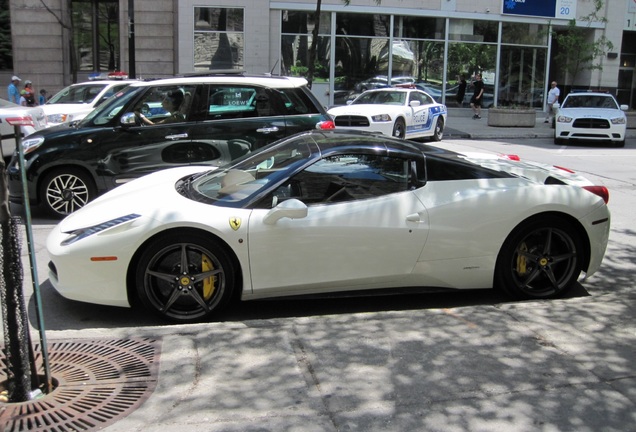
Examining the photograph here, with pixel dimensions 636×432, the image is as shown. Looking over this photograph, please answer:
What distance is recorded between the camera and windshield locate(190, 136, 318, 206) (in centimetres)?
500

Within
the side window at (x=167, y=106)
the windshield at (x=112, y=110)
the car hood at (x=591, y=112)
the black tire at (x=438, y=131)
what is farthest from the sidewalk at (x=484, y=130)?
the windshield at (x=112, y=110)

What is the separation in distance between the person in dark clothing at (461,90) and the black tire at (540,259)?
967 inches

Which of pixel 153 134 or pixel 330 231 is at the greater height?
pixel 153 134

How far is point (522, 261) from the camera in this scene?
5.26 m

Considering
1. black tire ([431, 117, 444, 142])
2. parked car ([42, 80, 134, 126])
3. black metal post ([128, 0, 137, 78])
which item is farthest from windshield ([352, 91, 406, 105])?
parked car ([42, 80, 134, 126])

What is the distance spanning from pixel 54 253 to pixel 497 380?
3.22 m

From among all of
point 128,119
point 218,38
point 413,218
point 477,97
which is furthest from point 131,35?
point 477,97

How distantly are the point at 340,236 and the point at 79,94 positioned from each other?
1292 centimetres

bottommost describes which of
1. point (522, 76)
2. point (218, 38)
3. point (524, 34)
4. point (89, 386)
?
point (89, 386)

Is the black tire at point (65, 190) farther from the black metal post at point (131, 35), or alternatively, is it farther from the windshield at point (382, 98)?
the windshield at point (382, 98)

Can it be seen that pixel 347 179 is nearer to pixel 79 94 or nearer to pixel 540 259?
pixel 540 259

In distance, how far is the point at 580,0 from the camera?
29594 mm

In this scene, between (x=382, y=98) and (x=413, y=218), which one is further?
(x=382, y=98)

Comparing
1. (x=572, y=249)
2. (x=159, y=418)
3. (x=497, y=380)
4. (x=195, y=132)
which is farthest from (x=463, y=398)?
(x=195, y=132)
